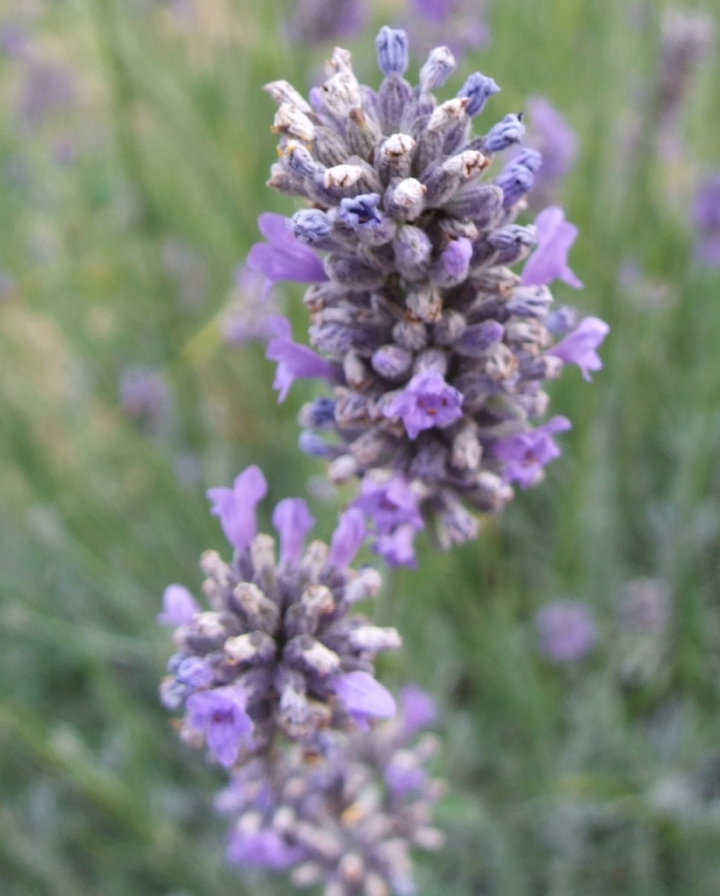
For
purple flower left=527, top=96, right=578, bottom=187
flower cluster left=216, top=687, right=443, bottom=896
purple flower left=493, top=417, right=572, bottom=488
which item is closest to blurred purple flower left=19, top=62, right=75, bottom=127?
purple flower left=527, top=96, right=578, bottom=187

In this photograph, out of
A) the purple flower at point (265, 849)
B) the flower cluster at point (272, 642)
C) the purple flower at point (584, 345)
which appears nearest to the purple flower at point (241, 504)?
the flower cluster at point (272, 642)

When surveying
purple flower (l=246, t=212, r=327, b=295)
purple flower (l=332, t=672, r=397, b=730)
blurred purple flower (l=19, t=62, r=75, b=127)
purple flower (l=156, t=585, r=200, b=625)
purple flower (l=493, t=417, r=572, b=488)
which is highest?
blurred purple flower (l=19, t=62, r=75, b=127)

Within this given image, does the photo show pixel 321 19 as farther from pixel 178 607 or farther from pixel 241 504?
pixel 178 607

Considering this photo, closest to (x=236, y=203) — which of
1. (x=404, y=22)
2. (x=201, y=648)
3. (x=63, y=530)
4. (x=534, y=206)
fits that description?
(x=534, y=206)

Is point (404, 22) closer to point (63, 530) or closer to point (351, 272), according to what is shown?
point (63, 530)

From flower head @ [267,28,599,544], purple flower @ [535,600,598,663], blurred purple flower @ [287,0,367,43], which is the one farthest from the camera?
blurred purple flower @ [287,0,367,43]

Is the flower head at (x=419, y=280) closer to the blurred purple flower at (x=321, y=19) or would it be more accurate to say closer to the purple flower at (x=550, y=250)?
the purple flower at (x=550, y=250)

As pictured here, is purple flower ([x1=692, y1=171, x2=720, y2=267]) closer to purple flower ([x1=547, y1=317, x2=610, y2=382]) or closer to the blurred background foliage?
the blurred background foliage
